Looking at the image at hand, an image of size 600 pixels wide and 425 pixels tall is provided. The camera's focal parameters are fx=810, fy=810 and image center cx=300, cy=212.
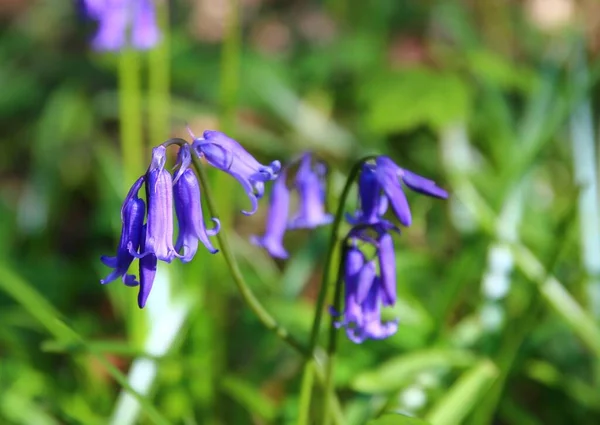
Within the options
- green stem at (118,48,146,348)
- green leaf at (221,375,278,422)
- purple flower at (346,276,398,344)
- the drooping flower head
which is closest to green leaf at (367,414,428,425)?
purple flower at (346,276,398,344)

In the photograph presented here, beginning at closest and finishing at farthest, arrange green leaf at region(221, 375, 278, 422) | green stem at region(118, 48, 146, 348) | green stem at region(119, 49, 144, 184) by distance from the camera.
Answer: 1. green leaf at region(221, 375, 278, 422)
2. green stem at region(118, 48, 146, 348)
3. green stem at region(119, 49, 144, 184)

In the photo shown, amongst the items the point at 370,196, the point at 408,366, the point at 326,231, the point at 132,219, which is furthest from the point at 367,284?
the point at 326,231

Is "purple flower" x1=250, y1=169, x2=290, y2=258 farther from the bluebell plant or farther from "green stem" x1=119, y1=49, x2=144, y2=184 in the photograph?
"green stem" x1=119, y1=49, x2=144, y2=184

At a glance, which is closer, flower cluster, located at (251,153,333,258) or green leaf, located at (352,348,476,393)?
flower cluster, located at (251,153,333,258)

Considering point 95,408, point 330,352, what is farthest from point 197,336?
point 330,352

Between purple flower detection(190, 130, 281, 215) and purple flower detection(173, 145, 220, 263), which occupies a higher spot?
purple flower detection(190, 130, 281, 215)

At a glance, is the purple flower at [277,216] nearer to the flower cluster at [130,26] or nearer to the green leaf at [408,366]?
the green leaf at [408,366]

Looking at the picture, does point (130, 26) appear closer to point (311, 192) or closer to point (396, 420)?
point (311, 192)

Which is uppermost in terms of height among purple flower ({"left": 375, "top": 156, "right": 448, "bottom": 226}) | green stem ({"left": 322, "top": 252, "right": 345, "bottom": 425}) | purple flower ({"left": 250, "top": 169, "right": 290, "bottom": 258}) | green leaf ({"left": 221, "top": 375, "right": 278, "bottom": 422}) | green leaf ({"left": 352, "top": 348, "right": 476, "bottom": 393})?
purple flower ({"left": 375, "top": 156, "right": 448, "bottom": 226})
